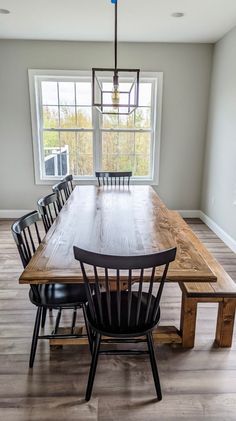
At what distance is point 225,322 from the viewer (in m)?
1.96

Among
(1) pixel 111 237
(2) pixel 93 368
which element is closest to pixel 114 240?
(1) pixel 111 237

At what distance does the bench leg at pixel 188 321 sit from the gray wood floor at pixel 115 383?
62mm

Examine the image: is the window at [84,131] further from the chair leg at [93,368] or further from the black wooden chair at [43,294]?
the chair leg at [93,368]

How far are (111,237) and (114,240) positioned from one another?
56 mm

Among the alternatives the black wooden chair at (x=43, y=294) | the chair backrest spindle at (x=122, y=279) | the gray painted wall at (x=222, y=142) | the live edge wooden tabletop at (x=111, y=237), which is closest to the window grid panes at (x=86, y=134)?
the gray painted wall at (x=222, y=142)

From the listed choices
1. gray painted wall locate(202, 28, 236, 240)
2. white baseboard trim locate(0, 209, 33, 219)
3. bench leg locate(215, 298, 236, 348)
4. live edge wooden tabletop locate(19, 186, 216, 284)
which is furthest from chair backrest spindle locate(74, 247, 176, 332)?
white baseboard trim locate(0, 209, 33, 219)

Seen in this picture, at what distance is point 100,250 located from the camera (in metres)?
1.69

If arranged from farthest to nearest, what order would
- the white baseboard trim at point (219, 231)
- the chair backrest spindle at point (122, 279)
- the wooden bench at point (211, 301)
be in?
1. the white baseboard trim at point (219, 231)
2. the wooden bench at point (211, 301)
3. the chair backrest spindle at point (122, 279)

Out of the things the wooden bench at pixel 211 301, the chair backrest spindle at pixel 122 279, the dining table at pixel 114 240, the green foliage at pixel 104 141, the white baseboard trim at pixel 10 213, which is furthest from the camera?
the white baseboard trim at pixel 10 213

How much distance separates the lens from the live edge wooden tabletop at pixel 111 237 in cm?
147

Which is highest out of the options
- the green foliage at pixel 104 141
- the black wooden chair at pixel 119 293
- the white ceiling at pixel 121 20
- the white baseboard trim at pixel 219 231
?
the white ceiling at pixel 121 20

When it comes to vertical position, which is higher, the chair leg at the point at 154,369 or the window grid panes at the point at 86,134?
the window grid panes at the point at 86,134

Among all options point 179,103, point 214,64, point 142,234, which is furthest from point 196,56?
point 142,234

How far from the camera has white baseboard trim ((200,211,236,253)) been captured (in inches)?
147
